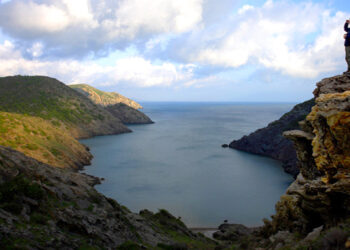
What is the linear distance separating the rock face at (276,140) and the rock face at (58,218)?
5736 centimetres

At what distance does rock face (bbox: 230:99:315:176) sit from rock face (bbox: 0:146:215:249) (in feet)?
188

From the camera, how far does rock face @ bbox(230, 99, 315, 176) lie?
76131 millimetres

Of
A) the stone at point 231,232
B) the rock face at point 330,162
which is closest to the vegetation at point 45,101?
the stone at point 231,232

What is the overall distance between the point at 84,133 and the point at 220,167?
58.8m

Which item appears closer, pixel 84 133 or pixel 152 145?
pixel 152 145

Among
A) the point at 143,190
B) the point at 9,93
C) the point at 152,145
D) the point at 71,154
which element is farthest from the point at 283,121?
the point at 9,93

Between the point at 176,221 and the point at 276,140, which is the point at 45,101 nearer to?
the point at 276,140

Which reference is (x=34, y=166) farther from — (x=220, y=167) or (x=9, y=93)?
(x=9, y=93)

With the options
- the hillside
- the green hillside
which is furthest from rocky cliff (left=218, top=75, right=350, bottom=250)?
the hillside

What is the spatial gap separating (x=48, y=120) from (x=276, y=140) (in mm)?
79182

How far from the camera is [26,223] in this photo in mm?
13977

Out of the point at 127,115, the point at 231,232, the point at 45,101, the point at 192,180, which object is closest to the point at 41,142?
the point at 192,180

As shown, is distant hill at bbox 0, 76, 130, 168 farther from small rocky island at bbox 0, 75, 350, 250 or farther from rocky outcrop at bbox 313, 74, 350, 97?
rocky outcrop at bbox 313, 74, 350, 97

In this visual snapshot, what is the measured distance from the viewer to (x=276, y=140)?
8144cm
